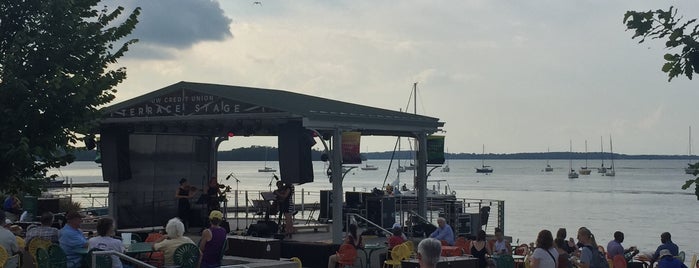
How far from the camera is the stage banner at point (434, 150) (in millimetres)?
21531

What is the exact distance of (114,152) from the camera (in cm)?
1962

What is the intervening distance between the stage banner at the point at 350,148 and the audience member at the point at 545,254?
839cm

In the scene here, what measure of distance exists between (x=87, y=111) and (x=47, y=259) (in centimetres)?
328

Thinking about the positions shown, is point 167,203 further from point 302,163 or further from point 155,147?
point 302,163

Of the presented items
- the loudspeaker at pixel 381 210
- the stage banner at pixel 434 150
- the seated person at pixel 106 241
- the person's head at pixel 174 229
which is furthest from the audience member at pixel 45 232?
the stage banner at pixel 434 150

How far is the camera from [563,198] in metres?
97.4

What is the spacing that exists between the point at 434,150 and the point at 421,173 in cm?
98

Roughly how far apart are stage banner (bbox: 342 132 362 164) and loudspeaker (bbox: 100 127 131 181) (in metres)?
5.54

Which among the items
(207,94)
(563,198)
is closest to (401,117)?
(207,94)

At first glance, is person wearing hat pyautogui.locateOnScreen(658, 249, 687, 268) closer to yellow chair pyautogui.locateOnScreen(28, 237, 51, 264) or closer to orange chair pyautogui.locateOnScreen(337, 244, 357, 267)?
orange chair pyautogui.locateOnScreen(337, 244, 357, 267)

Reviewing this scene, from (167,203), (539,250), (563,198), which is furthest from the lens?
(563,198)

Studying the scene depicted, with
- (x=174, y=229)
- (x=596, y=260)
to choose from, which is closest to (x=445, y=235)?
(x=596, y=260)

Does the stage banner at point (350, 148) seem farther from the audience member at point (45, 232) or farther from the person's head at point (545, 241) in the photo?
the person's head at point (545, 241)

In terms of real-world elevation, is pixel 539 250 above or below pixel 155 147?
below
